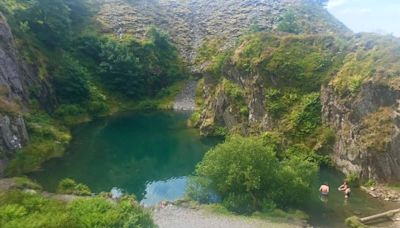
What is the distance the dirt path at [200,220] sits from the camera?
35.8 metres

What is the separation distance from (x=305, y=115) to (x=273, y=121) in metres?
4.65

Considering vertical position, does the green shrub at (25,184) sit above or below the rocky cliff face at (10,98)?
below

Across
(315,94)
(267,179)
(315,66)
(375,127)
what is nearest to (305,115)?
(315,94)

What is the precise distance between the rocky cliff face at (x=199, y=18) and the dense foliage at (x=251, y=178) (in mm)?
78204

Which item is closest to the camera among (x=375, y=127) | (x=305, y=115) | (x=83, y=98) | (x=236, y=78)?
(x=375, y=127)

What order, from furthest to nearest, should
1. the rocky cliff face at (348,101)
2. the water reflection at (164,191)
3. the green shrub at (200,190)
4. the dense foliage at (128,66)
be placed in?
1. the dense foliage at (128,66)
2. the rocky cliff face at (348,101)
3. the water reflection at (164,191)
4. the green shrub at (200,190)

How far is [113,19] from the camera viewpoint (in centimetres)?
12106

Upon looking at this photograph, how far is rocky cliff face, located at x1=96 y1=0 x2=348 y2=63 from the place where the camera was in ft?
393

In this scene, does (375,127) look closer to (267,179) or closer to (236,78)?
(267,179)

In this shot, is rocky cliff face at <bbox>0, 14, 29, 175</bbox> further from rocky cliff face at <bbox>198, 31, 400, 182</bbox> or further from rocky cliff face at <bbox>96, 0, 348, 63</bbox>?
rocky cliff face at <bbox>96, 0, 348, 63</bbox>

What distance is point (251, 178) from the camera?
39.1 meters

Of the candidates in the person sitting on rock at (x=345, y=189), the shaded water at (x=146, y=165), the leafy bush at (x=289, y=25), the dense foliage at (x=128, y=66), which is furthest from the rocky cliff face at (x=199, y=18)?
the person sitting on rock at (x=345, y=189)

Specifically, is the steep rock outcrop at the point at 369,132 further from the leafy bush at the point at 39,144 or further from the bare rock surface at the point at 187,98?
the bare rock surface at the point at 187,98

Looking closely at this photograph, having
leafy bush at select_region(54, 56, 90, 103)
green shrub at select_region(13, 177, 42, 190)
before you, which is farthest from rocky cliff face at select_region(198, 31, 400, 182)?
green shrub at select_region(13, 177, 42, 190)
